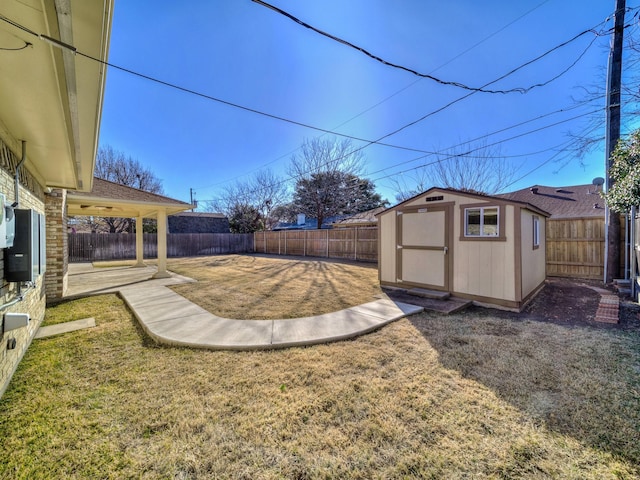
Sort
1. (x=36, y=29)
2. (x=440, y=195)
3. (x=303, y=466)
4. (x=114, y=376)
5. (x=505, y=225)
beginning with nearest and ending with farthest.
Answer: (x=36, y=29) → (x=303, y=466) → (x=114, y=376) → (x=505, y=225) → (x=440, y=195)

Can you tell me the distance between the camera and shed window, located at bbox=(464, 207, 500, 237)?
5.15m

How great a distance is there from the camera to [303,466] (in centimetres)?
159

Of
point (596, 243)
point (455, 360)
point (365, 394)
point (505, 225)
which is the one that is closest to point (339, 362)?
point (365, 394)

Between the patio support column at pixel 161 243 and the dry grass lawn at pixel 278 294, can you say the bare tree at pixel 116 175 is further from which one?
the dry grass lawn at pixel 278 294

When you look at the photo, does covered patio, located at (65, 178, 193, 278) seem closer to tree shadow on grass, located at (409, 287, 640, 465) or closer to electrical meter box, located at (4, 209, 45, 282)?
electrical meter box, located at (4, 209, 45, 282)

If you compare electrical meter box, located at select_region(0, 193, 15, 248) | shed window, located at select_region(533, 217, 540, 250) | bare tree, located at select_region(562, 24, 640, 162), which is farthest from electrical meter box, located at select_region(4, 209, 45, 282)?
bare tree, located at select_region(562, 24, 640, 162)

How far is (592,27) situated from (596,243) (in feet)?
19.8

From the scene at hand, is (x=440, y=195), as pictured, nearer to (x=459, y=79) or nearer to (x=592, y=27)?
(x=459, y=79)

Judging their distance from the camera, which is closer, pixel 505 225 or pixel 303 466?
pixel 303 466

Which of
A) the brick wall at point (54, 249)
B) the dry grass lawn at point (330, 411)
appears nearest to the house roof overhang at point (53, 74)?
the dry grass lawn at point (330, 411)

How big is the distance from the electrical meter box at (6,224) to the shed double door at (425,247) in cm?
636

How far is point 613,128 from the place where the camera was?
7195 mm

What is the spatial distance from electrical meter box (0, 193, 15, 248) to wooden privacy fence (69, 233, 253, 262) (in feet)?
53.8

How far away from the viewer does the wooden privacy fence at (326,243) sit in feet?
44.7
